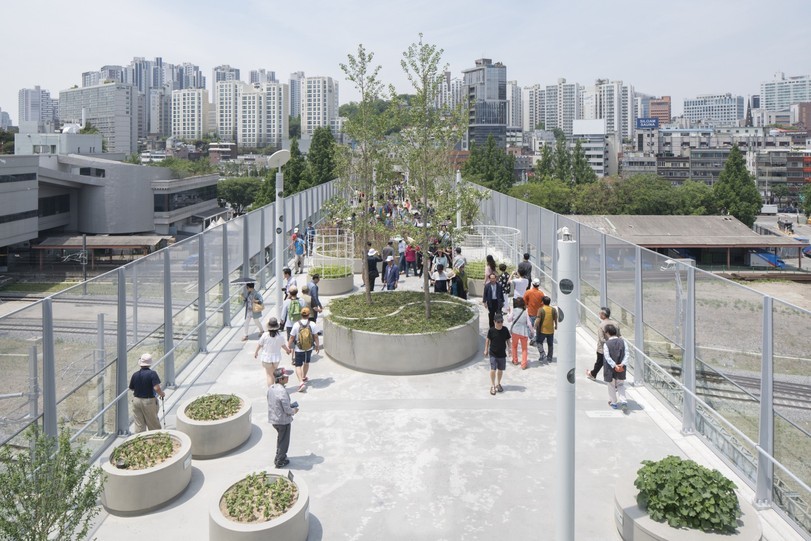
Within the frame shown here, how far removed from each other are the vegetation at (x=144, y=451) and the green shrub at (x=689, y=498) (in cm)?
568

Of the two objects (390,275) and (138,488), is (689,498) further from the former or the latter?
(390,275)

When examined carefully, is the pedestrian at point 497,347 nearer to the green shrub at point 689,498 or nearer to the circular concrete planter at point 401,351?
the circular concrete planter at point 401,351

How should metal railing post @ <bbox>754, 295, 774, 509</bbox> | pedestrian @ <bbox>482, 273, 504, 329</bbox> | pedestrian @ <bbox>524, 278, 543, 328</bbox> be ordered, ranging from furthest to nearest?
pedestrian @ <bbox>482, 273, 504, 329</bbox>, pedestrian @ <bbox>524, 278, 543, 328</bbox>, metal railing post @ <bbox>754, 295, 774, 509</bbox>

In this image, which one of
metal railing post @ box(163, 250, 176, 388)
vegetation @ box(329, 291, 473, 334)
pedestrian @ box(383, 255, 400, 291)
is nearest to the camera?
metal railing post @ box(163, 250, 176, 388)

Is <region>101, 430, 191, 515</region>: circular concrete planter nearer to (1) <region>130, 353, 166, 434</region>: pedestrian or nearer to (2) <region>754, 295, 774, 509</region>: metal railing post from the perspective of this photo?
(1) <region>130, 353, 166, 434</region>: pedestrian

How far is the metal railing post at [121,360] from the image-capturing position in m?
9.23

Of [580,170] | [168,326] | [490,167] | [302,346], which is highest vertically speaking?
[580,170]

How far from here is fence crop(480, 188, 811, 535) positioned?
6.70 metres

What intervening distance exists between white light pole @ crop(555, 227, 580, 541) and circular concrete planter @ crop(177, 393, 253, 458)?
16.2 feet

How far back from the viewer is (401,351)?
12.4 meters

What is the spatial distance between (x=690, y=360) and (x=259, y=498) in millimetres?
6410

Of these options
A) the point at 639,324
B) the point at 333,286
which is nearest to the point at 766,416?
the point at 639,324

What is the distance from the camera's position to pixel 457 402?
10.9m

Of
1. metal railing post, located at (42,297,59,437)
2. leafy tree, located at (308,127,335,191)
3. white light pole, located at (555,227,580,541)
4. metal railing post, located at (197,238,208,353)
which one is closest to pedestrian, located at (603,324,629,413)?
white light pole, located at (555,227,580,541)
